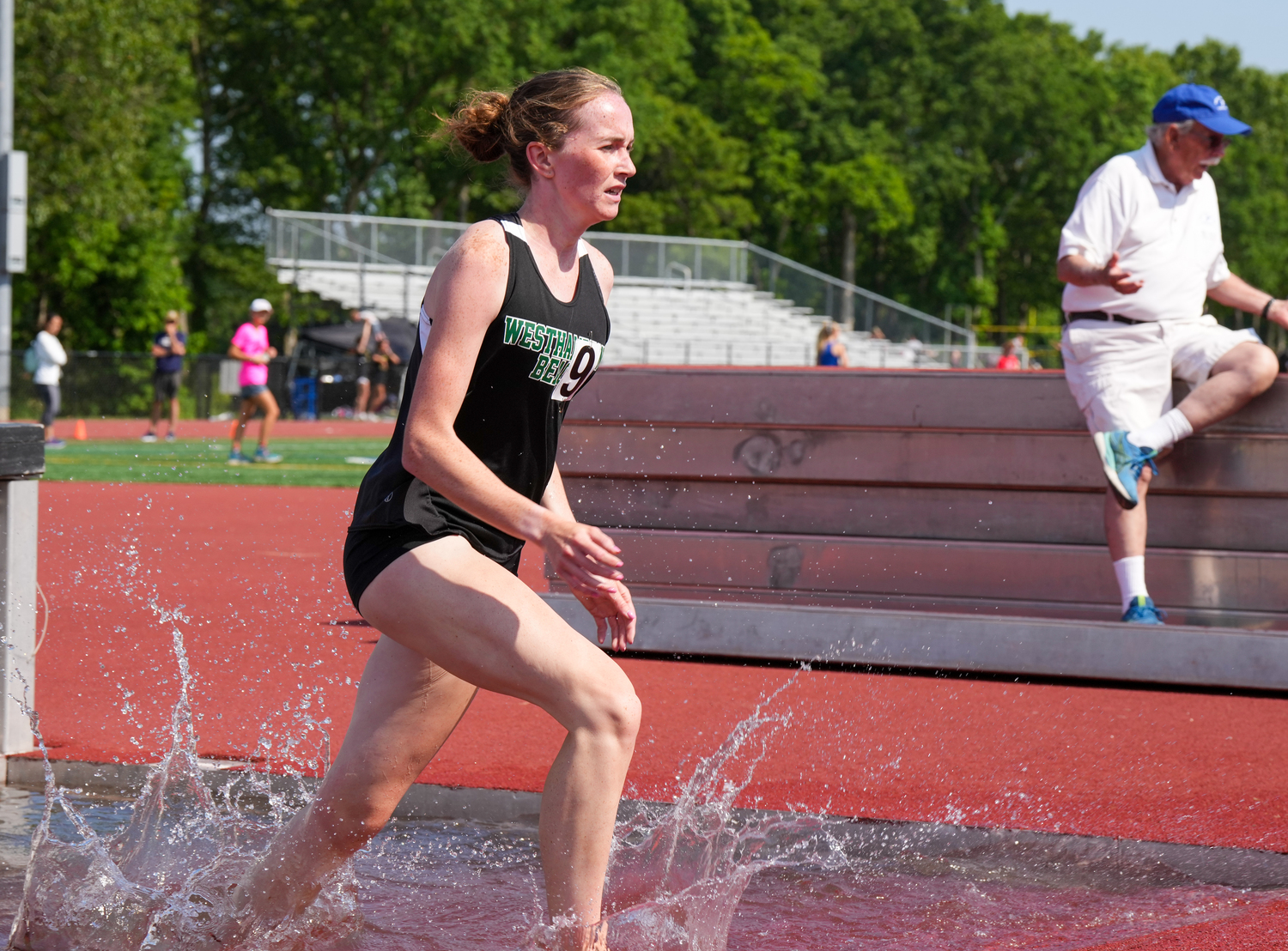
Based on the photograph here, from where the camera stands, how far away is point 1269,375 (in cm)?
624

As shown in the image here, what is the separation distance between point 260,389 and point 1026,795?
615 inches

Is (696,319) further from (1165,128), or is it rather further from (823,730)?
(823,730)

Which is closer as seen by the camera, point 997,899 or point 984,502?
point 997,899

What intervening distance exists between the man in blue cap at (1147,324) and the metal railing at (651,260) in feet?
97.0

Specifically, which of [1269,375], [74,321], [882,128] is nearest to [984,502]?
[1269,375]

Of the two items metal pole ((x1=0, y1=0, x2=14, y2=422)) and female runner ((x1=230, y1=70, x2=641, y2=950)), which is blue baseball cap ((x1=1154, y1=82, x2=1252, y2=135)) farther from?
metal pole ((x1=0, y1=0, x2=14, y2=422))

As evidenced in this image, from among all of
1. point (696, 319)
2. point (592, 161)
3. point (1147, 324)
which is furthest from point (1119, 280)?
point (696, 319)

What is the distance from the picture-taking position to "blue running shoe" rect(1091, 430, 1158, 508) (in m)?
6.16

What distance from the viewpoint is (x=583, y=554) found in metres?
2.73

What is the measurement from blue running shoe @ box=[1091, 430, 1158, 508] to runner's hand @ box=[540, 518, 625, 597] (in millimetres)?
3884

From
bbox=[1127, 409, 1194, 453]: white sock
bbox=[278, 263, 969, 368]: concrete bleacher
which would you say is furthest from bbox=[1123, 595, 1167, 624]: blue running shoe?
bbox=[278, 263, 969, 368]: concrete bleacher

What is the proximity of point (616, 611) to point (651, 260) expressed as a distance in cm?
3743

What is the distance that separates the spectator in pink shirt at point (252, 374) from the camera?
1883 cm

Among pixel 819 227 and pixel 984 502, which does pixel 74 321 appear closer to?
pixel 819 227
